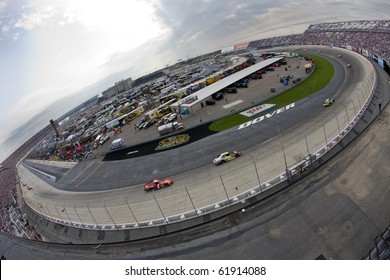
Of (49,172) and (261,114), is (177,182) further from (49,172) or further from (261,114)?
(49,172)

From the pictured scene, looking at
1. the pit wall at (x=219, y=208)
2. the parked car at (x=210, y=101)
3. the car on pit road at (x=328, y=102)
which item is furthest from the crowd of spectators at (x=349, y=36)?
the parked car at (x=210, y=101)

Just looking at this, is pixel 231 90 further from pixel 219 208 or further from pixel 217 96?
pixel 219 208

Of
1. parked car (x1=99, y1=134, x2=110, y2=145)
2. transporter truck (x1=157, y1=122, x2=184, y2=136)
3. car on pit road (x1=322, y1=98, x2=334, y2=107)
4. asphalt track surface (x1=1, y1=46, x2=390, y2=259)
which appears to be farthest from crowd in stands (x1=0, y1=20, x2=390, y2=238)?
asphalt track surface (x1=1, y1=46, x2=390, y2=259)

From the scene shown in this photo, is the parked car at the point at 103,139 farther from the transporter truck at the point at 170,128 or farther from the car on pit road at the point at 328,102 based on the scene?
the car on pit road at the point at 328,102

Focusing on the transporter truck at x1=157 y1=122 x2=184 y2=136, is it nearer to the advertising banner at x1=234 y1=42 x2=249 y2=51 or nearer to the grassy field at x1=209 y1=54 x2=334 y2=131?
the grassy field at x1=209 y1=54 x2=334 y2=131

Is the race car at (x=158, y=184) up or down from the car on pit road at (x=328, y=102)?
up

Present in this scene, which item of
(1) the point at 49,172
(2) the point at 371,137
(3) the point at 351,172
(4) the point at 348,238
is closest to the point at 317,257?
(4) the point at 348,238

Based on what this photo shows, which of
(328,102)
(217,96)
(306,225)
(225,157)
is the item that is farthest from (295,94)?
(306,225)
